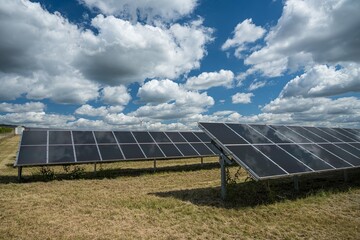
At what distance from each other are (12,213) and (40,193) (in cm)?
372

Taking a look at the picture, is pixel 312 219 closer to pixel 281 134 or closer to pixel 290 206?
pixel 290 206

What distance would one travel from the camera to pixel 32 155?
1741 cm

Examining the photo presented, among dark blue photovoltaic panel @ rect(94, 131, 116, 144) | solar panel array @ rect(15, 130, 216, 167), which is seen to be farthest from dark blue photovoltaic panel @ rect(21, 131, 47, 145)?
dark blue photovoltaic panel @ rect(94, 131, 116, 144)

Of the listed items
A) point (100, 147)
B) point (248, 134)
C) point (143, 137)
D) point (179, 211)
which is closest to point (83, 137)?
point (100, 147)

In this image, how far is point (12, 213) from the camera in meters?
10.4

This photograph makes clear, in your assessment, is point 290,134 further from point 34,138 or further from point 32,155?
point 34,138

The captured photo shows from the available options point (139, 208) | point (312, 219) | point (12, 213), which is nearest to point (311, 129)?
point (312, 219)

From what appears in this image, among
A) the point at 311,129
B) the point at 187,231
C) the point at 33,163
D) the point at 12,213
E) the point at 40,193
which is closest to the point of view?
the point at 187,231

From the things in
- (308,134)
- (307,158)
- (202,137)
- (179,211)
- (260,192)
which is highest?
(202,137)

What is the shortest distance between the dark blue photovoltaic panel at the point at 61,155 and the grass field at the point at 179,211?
1.92m

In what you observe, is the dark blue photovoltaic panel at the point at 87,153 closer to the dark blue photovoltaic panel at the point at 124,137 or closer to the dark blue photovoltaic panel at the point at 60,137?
the dark blue photovoltaic panel at the point at 60,137

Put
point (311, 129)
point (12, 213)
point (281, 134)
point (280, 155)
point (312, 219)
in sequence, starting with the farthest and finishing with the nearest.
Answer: point (311, 129) < point (281, 134) < point (280, 155) < point (12, 213) < point (312, 219)

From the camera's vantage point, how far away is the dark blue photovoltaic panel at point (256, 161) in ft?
34.7

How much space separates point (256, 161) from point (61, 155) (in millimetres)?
12790
